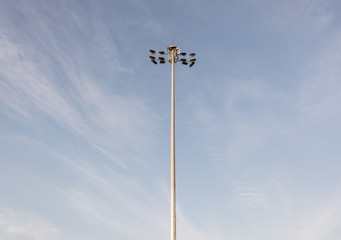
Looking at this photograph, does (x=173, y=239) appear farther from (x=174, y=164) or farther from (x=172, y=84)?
(x=172, y=84)

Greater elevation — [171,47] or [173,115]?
[171,47]

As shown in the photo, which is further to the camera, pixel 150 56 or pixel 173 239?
pixel 150 56

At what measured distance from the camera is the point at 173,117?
23.7m

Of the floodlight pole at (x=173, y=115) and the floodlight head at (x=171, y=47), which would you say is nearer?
the floodlight pole at (x=173, y=115)

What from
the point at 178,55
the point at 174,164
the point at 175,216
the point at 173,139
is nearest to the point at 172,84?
the point at 178,55

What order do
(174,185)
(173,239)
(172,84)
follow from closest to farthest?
1. (173,239)
2. (174,185)
3. (172,84)

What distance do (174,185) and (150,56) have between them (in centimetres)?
1087

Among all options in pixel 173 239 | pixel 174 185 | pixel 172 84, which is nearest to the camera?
pixel 173 239

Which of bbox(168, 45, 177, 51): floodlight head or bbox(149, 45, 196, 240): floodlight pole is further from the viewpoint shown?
bbox(168, 45, 177, 51): floodlight head

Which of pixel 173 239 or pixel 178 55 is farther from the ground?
pixel 178 55

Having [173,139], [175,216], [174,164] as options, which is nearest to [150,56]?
[173,139]

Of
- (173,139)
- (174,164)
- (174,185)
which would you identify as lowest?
(174,185)

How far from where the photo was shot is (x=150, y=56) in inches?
1036

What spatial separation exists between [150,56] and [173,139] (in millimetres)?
7537
